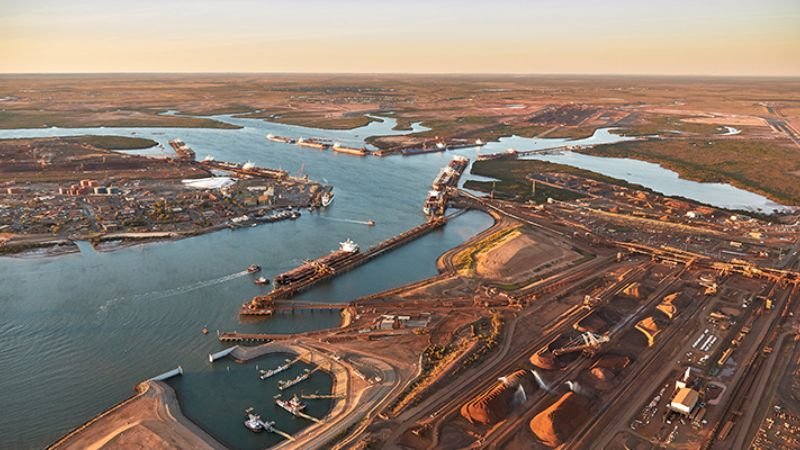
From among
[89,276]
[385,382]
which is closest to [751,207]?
[385,382]

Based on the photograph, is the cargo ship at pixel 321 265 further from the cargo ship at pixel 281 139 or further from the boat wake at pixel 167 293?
the cargo ship at pixel 281 139

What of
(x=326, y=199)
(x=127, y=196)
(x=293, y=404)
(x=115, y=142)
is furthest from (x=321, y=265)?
(x=115, y=142)

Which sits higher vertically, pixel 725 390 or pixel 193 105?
pixel 193 105

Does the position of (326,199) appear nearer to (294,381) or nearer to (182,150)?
(294,381)

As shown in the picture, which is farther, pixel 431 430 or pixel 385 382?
pixel 385 382

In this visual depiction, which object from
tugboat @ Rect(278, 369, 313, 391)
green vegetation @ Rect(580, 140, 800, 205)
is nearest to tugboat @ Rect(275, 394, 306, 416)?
tugboat @ Rect(278, 369, 313, 391)

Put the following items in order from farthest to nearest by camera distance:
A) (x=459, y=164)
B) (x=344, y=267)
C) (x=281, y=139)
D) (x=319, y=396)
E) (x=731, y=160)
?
(x=281, y=139), (x=731, y=160), (x=459, y=164), (x=344, y=267), (x=319, y=396)

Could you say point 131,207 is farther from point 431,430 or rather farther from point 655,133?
point 655,133
